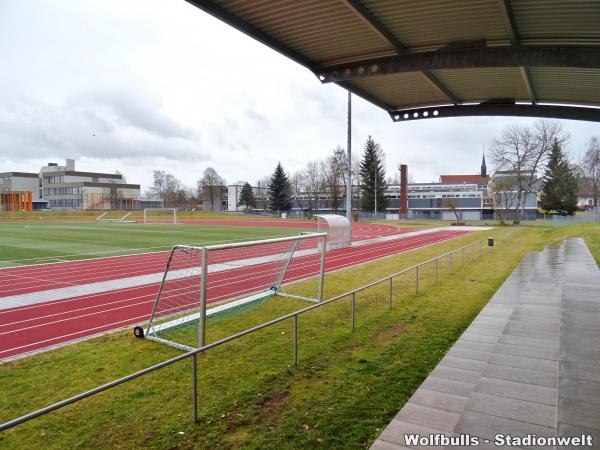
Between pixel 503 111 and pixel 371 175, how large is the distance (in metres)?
70.9

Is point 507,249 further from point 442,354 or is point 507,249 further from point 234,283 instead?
point 442,354

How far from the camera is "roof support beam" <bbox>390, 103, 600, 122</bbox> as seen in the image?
290 inches

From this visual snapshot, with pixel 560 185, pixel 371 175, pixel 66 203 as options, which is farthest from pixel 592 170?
pixel 66 203

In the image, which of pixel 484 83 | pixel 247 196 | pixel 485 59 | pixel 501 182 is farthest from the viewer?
pixel 247 196

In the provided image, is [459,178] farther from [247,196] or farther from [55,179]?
[55,179]

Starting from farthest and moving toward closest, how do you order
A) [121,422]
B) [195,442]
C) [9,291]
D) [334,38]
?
[9,291] → [334,38] → [121,422] → [195,442]

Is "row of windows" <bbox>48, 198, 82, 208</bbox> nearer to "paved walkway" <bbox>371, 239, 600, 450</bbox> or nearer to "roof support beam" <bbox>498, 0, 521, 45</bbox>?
"paved walkway" <bbox>371, 239, 600, 450</bbox>

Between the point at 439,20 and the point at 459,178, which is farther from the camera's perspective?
the point at 459,178

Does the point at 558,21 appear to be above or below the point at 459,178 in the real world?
below

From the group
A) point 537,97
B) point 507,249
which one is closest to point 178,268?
point 537,97

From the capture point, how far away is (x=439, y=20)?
505 cm

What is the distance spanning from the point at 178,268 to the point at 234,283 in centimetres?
579

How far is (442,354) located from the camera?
23.9 ft

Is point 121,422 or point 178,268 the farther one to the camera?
point 178,268
